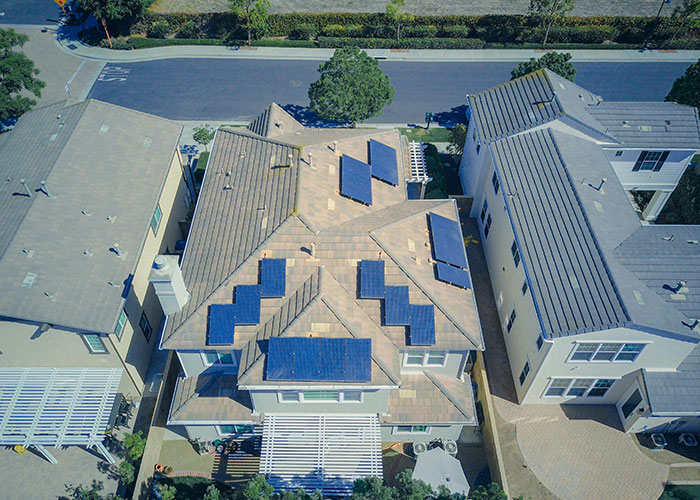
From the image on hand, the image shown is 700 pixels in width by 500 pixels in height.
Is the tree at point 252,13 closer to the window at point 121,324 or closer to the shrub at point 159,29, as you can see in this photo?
the shrub at point 159,29

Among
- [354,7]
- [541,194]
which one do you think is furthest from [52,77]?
[541,194]

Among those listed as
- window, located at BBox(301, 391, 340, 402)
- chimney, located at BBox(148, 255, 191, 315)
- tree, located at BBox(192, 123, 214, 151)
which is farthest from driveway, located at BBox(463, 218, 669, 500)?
tree, located at BBox(192, 123, 214, 151)

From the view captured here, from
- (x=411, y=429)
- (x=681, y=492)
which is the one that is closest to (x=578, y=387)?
(x=681, y=492)

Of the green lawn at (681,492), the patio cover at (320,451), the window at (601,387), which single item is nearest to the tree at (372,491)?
the patio cover at (320,451)

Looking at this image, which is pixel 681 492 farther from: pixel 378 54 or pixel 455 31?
pixel 455 31

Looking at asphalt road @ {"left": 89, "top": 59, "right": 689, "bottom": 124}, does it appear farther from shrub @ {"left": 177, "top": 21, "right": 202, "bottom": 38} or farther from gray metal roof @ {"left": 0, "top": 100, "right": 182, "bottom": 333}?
gray metal roof @ {"left": 0, "top": 100, "right": 182, "bottom": 333}

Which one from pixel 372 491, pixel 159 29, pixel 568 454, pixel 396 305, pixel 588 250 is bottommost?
pixel 372 491
